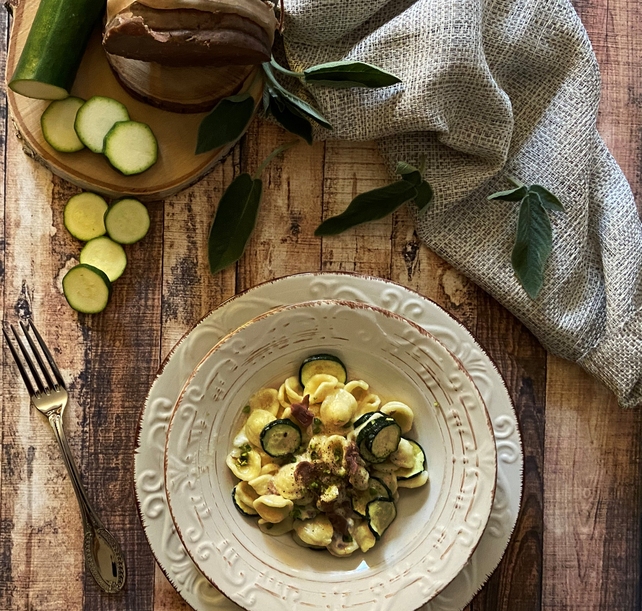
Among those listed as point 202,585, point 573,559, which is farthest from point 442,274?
point 202,585

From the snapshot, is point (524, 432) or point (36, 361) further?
point (524, 432)

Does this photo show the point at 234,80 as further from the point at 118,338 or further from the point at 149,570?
the point at 149,570

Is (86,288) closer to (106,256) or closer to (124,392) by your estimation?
(106,256)

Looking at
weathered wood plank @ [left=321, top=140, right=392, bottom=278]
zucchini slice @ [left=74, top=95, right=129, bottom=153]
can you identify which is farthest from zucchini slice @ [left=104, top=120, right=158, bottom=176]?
weathered wood plank @ [left=321, top=140, right=392, bottom=278]

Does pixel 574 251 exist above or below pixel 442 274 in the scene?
above

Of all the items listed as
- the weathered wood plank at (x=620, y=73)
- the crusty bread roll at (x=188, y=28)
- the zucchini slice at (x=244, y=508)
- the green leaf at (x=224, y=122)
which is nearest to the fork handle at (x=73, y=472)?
the zucchini slice at (x=244, y=508)

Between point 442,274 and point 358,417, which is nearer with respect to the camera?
point 358,417

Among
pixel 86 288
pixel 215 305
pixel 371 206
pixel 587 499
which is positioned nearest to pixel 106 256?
pixel 86 288
